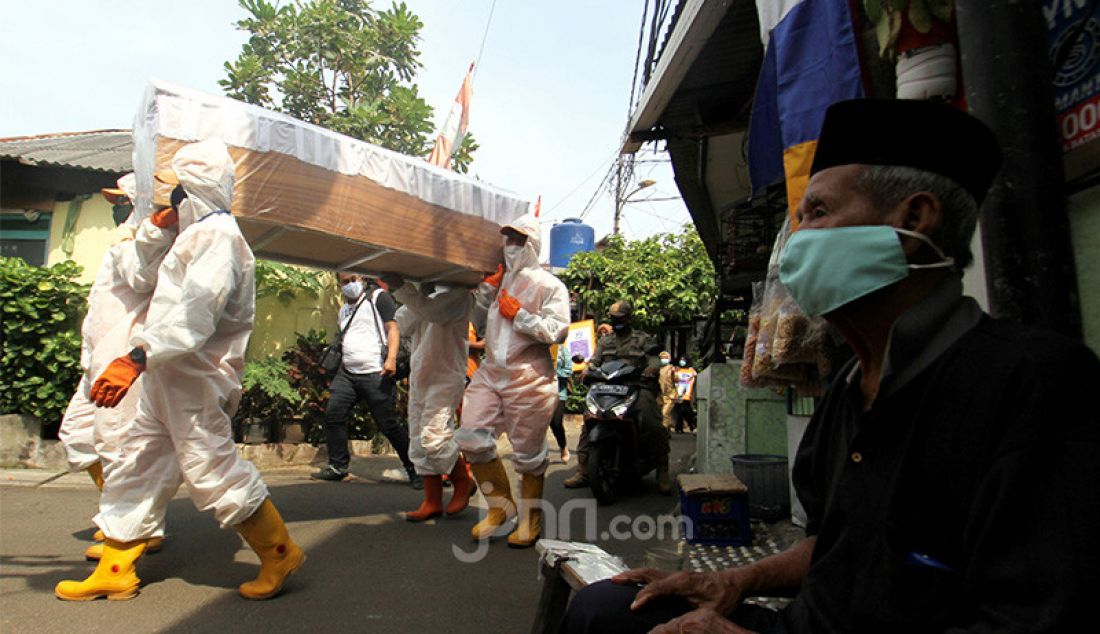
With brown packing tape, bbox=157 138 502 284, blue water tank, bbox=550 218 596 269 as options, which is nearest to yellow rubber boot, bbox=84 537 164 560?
brown packing tape, bbox=157 138 502 284

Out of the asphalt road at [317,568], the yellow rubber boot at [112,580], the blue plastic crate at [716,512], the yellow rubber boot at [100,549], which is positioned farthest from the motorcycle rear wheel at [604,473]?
the yellow rubber boot at [112,580]

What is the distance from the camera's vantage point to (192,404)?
10.5ft

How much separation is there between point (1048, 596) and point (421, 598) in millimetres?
2971

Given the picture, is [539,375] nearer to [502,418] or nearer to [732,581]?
[502,418]

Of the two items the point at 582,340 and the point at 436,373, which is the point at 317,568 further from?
the point at 582,340

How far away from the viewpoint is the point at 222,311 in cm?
324

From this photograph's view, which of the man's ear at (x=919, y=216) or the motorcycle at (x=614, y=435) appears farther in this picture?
the motorcycle at (x=614, y=435)

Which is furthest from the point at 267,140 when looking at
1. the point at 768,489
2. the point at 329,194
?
the point at 768,489

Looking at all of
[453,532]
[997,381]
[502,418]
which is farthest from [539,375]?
[997,381]

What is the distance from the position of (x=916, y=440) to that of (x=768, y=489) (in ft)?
13.1

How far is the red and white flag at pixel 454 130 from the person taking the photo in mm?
5328

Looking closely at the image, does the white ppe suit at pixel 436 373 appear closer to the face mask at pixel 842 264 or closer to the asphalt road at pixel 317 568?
the asphalt road at pixel 317 568

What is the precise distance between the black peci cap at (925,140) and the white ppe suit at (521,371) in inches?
124

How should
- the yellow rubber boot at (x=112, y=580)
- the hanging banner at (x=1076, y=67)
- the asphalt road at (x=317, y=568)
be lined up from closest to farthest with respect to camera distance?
the hanging banner at (x=1076, y=67) < the asphalt road at (x=317, y=568) < the yellow rubber boot at (x=112, y=580)
